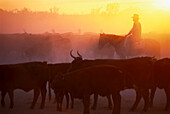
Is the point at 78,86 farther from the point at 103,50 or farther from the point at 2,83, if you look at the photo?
the point at 103,50

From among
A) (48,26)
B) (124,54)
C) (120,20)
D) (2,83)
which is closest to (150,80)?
(2,83)

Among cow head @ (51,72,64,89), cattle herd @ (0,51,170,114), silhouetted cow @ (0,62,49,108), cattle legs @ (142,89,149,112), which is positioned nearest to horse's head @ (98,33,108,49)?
cattle herd @ (0,51,170,114)

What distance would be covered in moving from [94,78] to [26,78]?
261 centimetres

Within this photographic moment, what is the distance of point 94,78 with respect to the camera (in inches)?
398

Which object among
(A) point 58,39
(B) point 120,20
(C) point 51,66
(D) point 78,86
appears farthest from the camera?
(B) point 120,20

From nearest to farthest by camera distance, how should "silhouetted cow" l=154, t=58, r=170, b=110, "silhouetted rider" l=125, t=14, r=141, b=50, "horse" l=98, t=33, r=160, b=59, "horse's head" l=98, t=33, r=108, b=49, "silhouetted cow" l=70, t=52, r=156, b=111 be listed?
"silhouetted cow" l=70, t=52, r=156, b=111 < "silhouetted cow" l=154, t=58, r=170, b=110 < "silhouetted rider" l=125, t=14, r=141, b=50 < "horse" l=98, t=33, r=160, b=59 < "horse's head" l=98, t=33, r=108, b=49

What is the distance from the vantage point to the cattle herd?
10.1 metres

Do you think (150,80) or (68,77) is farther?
(150,80)

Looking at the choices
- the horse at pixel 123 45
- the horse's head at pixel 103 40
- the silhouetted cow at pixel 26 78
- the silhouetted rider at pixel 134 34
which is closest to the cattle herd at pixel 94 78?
the silhouetted cow at pixel 26 78

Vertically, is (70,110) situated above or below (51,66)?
below

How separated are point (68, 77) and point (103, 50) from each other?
12.2 meters

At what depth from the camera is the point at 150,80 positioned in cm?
1166

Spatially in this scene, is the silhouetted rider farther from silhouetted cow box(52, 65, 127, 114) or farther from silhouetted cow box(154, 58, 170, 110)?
silhouetted cow box(52, 65, 127, 114)

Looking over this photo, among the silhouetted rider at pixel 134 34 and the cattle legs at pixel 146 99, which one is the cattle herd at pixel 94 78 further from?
the silhouetted rider at pixel 134 34
